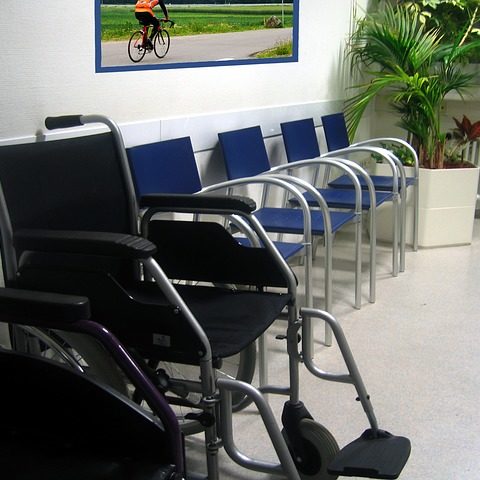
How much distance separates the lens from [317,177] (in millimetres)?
4141

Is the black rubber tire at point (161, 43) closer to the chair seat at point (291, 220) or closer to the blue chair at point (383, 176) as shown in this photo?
the chair seat at point (291, 220)

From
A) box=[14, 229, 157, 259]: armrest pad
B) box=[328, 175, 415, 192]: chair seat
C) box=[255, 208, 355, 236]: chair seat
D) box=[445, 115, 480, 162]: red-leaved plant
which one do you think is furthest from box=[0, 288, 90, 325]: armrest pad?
box=[445, 115, 480, 162]: red-leaved plant

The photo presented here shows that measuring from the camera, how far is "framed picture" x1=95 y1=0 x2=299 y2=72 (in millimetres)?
2674

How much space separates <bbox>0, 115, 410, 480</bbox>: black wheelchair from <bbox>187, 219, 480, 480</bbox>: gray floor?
28cm

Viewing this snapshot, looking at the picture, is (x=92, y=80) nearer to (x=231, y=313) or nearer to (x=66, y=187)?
(x=66, y=187)

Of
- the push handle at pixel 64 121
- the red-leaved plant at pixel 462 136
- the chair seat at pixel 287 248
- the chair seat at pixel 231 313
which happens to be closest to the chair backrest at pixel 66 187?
the push handle at pixel 64 121

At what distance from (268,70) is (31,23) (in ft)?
5.41

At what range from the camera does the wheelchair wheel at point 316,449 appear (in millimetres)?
1869

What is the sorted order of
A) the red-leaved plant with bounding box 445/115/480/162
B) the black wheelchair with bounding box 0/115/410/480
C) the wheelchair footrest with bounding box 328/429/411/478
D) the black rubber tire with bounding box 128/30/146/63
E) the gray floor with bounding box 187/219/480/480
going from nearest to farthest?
1. the black wheelchair with bounding box 0/115/410/480
2. the wheelchair footrest with bounding box 328/429/411/478
3. the gray floor with bounding box 187/219/480/480
4. the black rubber tire with bounding box 128/30/146/63
5. the red-leaved plant with bounding box 445/115/480/162

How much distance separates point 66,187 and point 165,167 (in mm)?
873

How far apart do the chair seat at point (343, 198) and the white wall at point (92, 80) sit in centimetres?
54

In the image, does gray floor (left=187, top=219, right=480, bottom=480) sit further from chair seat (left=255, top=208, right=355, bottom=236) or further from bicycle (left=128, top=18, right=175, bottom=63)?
bicycle (left=128, top=18, right=175, bottom=63)

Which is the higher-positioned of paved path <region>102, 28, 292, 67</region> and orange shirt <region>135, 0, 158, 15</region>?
orange shirt <region>135, 0, 158, 15</region>

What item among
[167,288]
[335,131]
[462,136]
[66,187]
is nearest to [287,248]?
[66,187]
